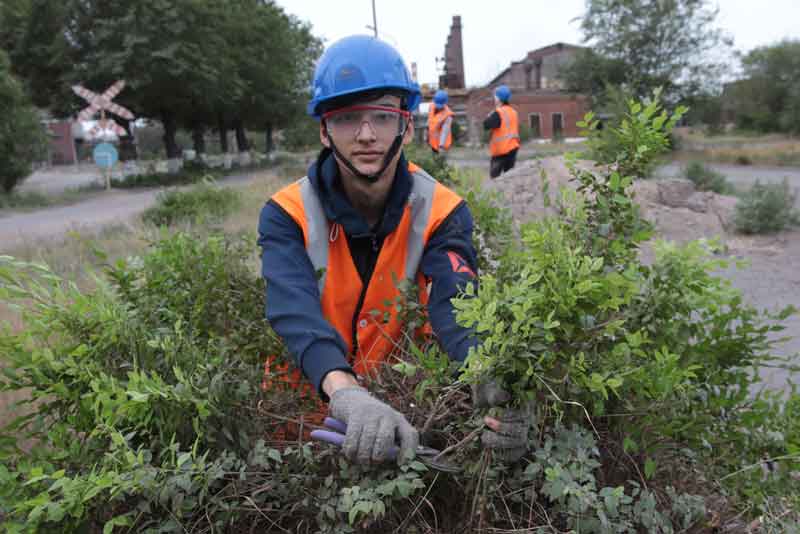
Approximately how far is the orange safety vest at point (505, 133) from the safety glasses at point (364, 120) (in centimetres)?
1013

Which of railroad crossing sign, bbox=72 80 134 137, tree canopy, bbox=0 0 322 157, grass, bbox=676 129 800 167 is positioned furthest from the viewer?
grass, bbox=676 129 800 167

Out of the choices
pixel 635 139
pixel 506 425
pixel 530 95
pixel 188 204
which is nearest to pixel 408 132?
pixel 635 139

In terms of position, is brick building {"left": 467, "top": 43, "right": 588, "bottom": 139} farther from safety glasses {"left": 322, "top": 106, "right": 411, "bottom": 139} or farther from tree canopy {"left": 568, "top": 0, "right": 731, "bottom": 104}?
safety glasses {"left": 322, "top": 106, "right": 411, "bottom": 139}

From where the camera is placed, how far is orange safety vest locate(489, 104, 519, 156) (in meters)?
12.3

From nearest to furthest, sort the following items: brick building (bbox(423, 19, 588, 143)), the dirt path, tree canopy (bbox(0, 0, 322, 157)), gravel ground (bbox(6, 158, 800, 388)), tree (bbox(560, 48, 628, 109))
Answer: gravel ground (bbox(6, 158, 800, 388)) → the dirt path → tree canopy (bbox(0, 0, 322, 157)) → tree (bbox(560, 48, 628, 109)) → brick building (bbox(423, 19, 588, 143))

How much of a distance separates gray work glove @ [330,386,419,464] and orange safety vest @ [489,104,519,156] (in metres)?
11.1

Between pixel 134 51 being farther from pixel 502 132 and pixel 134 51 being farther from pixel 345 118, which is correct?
pixel 345 118

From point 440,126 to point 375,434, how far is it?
12963 mm

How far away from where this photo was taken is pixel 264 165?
4250cm

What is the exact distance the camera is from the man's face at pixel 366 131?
236 cm

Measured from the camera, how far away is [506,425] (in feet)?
4.80

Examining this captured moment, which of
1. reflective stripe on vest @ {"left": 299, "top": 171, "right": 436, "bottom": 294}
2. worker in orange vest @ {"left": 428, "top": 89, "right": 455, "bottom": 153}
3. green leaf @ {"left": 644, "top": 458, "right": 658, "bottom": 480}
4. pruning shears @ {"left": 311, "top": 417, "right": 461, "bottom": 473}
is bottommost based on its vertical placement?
green leaf @ {"left": 644, "top": 458, "right": 658, "bottom": 480}

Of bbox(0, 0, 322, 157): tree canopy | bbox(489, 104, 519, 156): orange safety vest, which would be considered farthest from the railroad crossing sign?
bbox(489, 104, 519, 156): orange safety vest

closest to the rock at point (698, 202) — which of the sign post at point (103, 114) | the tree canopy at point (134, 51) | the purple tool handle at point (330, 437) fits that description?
the purple tool handle at point (330, 437)
